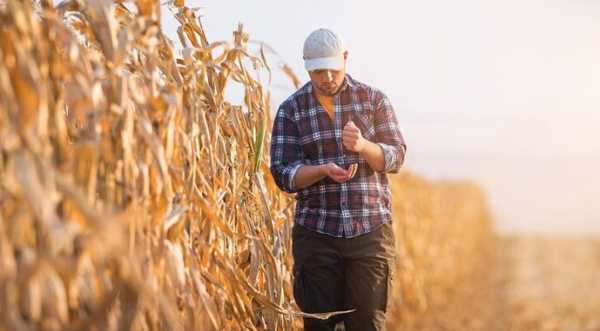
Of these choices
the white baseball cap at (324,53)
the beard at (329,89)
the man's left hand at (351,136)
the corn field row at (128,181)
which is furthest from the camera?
the beard at (329,89)

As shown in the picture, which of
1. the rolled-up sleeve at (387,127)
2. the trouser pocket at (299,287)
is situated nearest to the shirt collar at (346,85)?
the rolled-up sleeve at (387,127)

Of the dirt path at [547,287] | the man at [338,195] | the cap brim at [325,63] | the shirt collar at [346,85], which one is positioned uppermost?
the cap brim at [325,63]

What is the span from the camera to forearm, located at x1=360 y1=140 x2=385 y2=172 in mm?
3838

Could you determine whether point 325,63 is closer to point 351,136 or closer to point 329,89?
point 329,89

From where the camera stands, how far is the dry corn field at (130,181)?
228cm

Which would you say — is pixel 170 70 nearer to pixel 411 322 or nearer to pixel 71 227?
pixel 71 227

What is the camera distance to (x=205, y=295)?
315cm

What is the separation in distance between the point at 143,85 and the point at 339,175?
1026 millimetres

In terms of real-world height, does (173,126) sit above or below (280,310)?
above

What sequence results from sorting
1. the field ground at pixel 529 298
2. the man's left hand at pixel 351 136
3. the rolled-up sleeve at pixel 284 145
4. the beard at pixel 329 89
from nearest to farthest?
the man's left hand at pixel 351 136, the beard at pixel 329 89, the rolled-up sleeve at pixel 284 145, the field ground at pixel 529 298

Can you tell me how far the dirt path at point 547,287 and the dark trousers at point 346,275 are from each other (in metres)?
5.87

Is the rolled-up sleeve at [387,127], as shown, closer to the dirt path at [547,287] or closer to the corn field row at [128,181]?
the corn field row at [128,181]

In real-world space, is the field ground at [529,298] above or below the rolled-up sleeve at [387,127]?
below

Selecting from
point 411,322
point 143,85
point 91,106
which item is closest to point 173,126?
point 143,85
